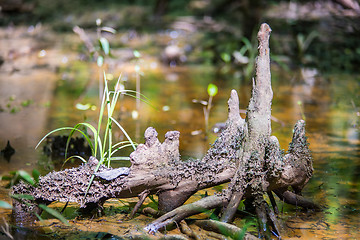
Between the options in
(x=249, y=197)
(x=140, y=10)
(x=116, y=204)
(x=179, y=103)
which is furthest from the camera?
(x=140, y=10)

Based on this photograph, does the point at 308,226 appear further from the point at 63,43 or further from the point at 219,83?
the point at 63,43

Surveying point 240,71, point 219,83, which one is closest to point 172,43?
point 240,71

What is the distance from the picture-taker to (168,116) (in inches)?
255

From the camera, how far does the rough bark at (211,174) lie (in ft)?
10.9

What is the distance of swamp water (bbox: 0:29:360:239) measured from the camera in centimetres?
342

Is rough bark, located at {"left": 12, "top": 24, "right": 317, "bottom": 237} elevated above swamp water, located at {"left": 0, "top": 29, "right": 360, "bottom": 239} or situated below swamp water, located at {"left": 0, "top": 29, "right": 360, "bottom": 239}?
above

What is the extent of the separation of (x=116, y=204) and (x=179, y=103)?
368 cm

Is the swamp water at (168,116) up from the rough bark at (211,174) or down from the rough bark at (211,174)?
down

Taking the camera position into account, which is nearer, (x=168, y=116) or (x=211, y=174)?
(x=211, y=174)

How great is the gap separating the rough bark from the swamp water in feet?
0.69

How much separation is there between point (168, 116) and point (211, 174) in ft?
9.98

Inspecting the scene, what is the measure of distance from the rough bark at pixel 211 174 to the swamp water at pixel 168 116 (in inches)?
8.3

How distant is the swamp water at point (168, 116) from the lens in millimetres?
3418

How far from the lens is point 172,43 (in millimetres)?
11953
